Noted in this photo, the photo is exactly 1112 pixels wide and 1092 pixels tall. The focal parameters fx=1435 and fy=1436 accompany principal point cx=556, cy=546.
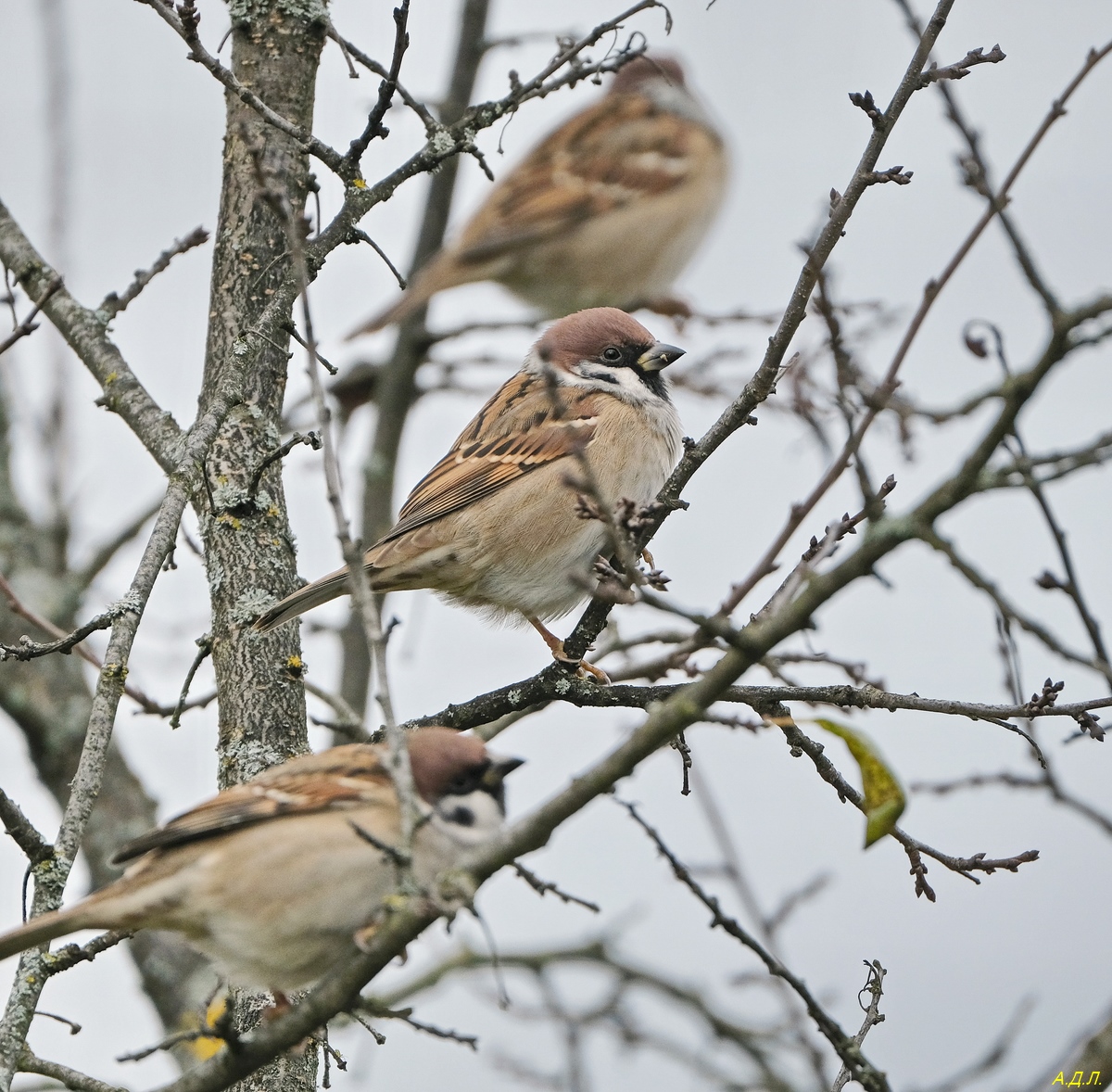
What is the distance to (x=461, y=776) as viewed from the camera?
10.6ft

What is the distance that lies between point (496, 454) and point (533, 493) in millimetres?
344

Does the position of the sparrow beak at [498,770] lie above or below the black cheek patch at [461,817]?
above

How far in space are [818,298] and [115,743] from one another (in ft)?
17.3

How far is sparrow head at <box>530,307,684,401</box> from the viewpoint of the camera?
19.3 ft

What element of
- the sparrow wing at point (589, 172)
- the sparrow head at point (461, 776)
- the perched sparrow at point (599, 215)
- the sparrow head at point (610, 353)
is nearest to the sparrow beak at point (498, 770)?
the sparrow head at point (461, 776)

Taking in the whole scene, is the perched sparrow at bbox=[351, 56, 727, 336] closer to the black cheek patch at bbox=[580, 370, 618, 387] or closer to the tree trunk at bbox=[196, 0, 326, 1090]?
the black cheek patch at bbox=[580, 370, 618, 387]

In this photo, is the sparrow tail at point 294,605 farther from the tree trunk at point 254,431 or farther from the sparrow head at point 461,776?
the sparrow head at point 461,776

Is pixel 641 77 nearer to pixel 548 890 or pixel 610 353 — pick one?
pixel 610 353

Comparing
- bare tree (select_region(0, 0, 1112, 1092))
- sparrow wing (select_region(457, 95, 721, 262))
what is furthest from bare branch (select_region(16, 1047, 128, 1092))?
sparrow wing (select_region(457, 95, 721, 262))

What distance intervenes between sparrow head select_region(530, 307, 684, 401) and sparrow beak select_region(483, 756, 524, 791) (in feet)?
9.24

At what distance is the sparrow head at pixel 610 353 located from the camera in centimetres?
589

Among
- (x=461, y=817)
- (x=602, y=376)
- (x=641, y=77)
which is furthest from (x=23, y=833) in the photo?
(x=641, y=77)

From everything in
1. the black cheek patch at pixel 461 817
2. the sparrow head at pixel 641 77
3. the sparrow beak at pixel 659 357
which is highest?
the sparrow head at pixel 641 77

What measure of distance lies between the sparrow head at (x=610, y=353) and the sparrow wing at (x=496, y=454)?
A: 18 cm
